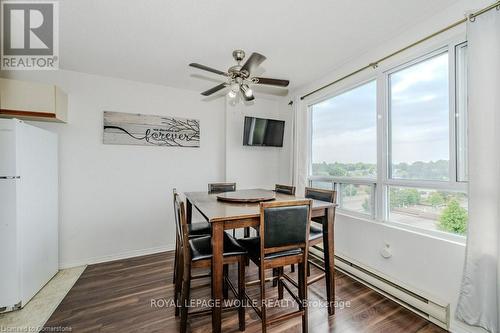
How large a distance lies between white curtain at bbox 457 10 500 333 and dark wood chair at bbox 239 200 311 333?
1.11 metres

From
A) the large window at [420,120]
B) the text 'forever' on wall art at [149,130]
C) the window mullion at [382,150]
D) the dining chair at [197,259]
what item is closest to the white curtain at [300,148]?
the window mullion at [382,150]

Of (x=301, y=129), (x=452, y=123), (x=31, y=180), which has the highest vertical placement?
(x=301, y=129)

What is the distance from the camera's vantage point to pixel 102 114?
3025 mm

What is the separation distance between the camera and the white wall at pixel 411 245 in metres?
1.70

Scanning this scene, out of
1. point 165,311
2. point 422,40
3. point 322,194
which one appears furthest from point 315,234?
point 422,40

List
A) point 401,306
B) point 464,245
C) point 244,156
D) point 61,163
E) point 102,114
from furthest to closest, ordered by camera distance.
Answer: point 244,156, point 102,114, point 61,163, point 401,306, point 464,245

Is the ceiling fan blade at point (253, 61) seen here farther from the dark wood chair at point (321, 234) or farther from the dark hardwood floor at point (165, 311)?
the dark hardwood floor at point (165, 311)

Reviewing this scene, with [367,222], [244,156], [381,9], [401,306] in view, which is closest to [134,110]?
[244,156]

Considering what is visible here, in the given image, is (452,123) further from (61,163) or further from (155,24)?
(61,163)

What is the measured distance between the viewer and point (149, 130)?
3.25m

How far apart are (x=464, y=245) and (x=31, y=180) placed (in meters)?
3.77

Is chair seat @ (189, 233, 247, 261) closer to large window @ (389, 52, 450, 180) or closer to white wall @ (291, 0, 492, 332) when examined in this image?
white wall @ (291, 0, 492, 332)

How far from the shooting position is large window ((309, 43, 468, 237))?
1793 mm

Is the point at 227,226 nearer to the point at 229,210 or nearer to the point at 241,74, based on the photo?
the point at 229,210
